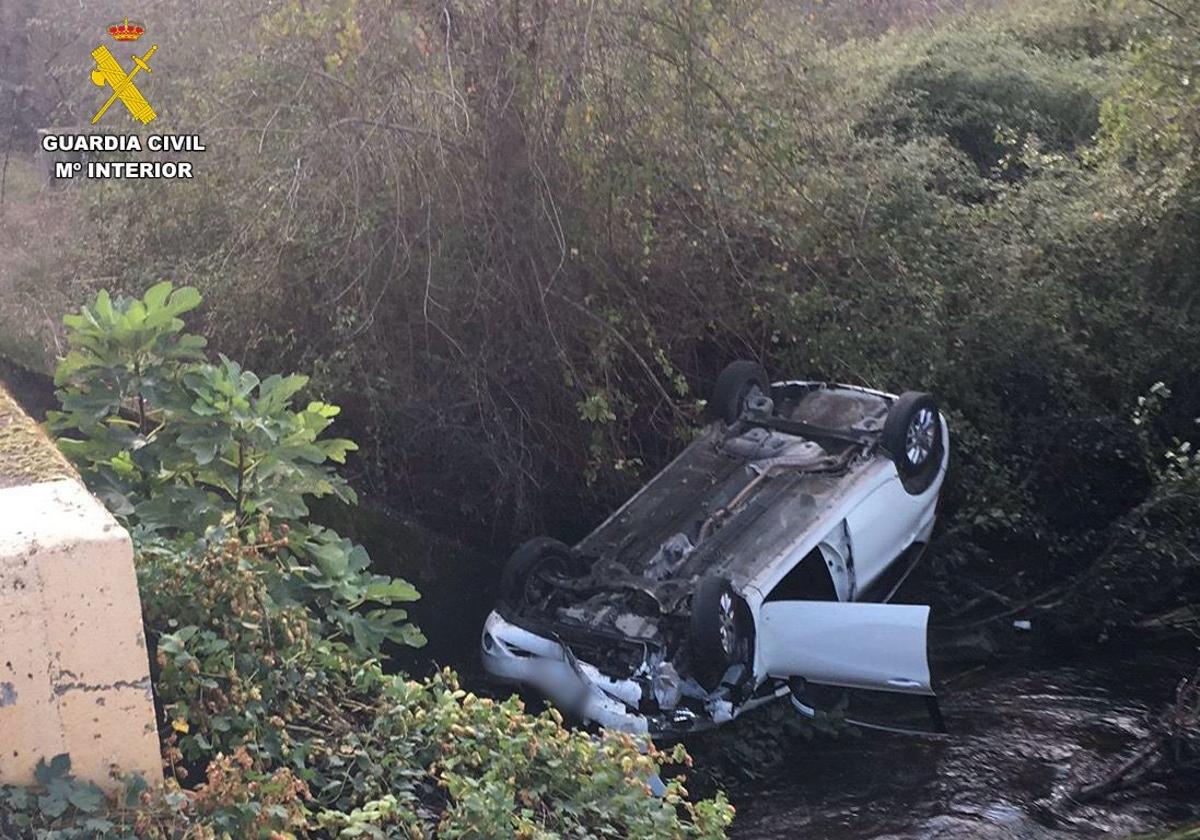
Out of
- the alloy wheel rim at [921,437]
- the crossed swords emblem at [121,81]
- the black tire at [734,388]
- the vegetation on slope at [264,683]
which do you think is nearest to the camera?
the vegetation on slope at [264,683]

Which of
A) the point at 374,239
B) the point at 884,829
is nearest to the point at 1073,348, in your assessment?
the point at 884,829

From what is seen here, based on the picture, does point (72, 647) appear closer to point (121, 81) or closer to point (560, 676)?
point (560, 676)

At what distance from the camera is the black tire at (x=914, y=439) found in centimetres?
734

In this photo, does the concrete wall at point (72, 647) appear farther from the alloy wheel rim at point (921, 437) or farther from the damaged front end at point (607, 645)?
the alloy wheel rim at point (921, 437)

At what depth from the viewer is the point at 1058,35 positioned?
14.1m

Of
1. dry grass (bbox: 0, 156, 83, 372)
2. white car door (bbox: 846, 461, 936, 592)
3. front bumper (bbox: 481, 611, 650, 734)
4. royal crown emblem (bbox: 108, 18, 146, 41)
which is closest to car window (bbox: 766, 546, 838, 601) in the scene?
white car door (bbox: 846, 461, 936, 592)

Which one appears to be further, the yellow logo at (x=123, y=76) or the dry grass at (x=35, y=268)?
the yellow logo at (x=123, y=76)

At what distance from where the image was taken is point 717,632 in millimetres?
5883

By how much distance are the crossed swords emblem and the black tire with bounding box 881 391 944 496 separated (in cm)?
563

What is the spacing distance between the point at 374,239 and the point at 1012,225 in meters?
5.31

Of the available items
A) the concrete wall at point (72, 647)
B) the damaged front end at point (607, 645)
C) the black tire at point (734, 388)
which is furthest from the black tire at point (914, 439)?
the concrete wall at point (72, 647)

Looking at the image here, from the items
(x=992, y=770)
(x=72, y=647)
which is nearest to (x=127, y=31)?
(x=72, y=647)

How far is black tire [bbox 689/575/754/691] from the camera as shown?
5891 mm

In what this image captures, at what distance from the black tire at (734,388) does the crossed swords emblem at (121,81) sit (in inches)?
178
